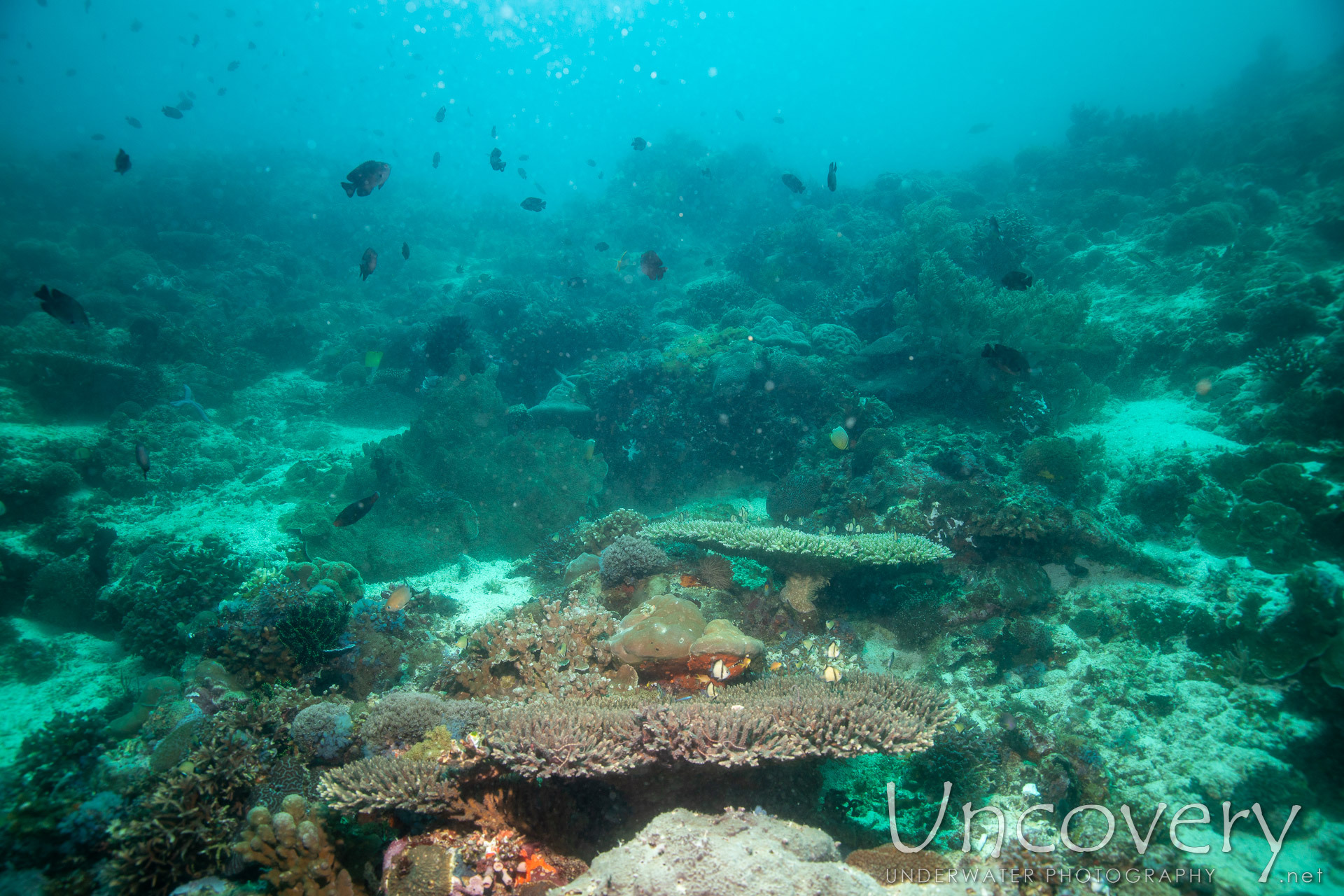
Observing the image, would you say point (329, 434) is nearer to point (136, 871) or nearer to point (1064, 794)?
point (136, 871)

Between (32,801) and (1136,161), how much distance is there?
99.6 feet

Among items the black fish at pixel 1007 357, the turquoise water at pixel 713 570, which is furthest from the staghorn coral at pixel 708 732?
the black fish at pixel 1007 357

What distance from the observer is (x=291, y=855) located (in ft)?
9.39

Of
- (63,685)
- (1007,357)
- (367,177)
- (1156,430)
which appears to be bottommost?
(63,685)

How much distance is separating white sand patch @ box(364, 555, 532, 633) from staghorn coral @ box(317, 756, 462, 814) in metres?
3.54

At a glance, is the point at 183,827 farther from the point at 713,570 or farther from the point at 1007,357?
the point at 1007,357

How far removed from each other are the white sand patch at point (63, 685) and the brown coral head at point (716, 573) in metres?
6.72

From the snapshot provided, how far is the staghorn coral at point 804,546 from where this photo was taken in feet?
16.8

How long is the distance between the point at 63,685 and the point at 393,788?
254 inches

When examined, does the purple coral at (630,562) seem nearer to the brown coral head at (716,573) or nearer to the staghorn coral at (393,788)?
the brown coral head at (716,573)

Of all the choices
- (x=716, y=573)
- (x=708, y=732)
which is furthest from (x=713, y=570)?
(x=708, y=732)

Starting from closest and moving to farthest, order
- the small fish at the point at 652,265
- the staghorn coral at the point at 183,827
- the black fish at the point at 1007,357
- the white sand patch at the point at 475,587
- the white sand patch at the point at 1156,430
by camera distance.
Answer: the staghorn coral at the point at 183,827 → the black fish at the point at 1007,357 → the white sand patch at the point at 475,587 → the white sand patch at the point at 1156,430 → the small fish at the point at 652,265

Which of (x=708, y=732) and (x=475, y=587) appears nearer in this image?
(x=708, y=732)

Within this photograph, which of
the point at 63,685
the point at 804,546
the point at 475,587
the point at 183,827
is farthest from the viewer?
the point at 475,587
